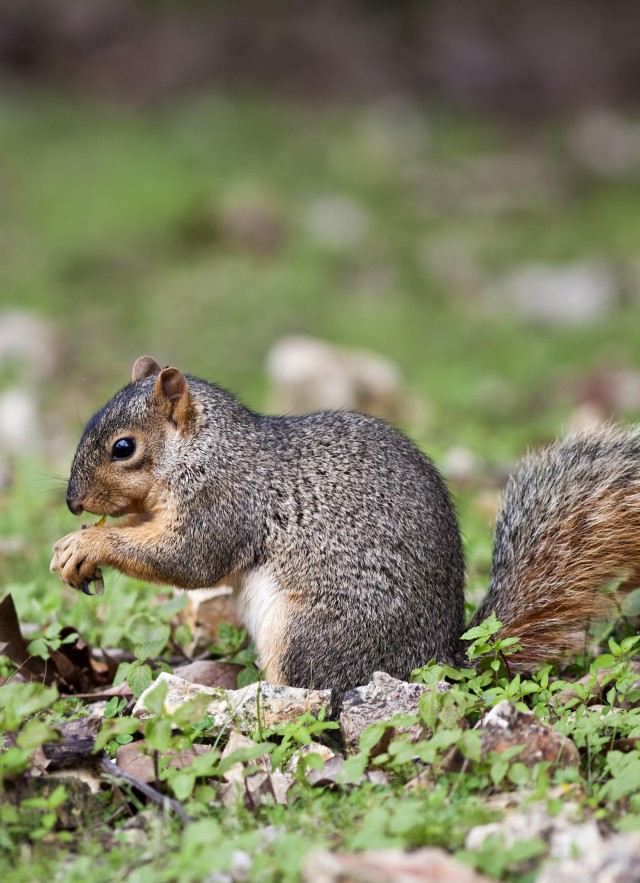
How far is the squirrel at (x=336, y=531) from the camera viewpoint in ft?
10.5

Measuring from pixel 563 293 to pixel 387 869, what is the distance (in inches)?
351

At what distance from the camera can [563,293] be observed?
1039cm

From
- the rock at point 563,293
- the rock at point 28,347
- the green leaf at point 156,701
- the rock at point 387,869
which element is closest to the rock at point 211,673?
the green leaf at point 156,701


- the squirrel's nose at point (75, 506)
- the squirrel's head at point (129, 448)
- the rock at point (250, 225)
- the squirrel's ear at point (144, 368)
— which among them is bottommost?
the squirrel's nose at point (75, 506)

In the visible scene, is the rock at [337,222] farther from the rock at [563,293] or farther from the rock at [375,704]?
the rock at [375,704]

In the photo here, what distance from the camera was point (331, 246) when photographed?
11500 mm

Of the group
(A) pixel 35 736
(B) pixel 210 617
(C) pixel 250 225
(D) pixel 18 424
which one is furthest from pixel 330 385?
(C) pixel 250 225

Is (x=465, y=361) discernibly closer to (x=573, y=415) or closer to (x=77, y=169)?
(x=573, y=415)

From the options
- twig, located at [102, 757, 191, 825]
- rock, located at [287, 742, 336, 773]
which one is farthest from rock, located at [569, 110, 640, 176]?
twig, located at [102, 757, 191, 825]

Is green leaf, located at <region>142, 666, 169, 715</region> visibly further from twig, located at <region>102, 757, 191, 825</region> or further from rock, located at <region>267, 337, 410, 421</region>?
rock, located at <region>267, 337, 410, 421</region>

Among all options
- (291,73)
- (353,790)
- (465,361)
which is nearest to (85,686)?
(353,790)

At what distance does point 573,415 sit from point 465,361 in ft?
6.70

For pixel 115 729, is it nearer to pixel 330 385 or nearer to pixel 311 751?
Result: pixel 311 751

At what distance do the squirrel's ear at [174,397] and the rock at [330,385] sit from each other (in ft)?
10.5
